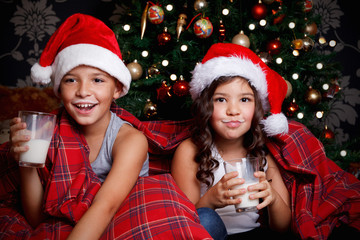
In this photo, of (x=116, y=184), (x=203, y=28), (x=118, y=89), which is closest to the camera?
(x=116, y=184)

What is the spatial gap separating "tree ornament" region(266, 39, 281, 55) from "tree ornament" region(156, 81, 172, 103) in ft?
2.29

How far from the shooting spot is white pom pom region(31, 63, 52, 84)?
1.35 metres

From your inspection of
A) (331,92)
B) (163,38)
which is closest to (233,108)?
(163,38)

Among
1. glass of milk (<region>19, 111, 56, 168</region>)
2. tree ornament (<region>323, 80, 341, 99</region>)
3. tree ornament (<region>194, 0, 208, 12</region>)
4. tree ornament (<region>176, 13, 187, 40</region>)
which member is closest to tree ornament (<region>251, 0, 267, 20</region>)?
tree ornament (<region>194, 0, 208, 12</region>)

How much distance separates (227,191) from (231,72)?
1.83ft

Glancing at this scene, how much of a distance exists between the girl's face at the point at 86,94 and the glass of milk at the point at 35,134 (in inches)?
9.0

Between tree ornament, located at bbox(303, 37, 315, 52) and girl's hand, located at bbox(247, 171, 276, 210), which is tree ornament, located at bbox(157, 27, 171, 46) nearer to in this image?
tree ornament, located at bbox(303, 37, 315, 52)

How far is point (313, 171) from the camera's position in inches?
54.8

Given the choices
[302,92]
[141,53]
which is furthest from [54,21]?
[302,92]

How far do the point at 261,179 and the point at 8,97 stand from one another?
5.95ft

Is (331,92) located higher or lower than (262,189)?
higher

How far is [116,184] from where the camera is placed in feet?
3.85

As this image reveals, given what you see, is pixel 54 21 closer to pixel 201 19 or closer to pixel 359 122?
pixel 201 19

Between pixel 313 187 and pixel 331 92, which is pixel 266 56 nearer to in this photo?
pixel 331 92
